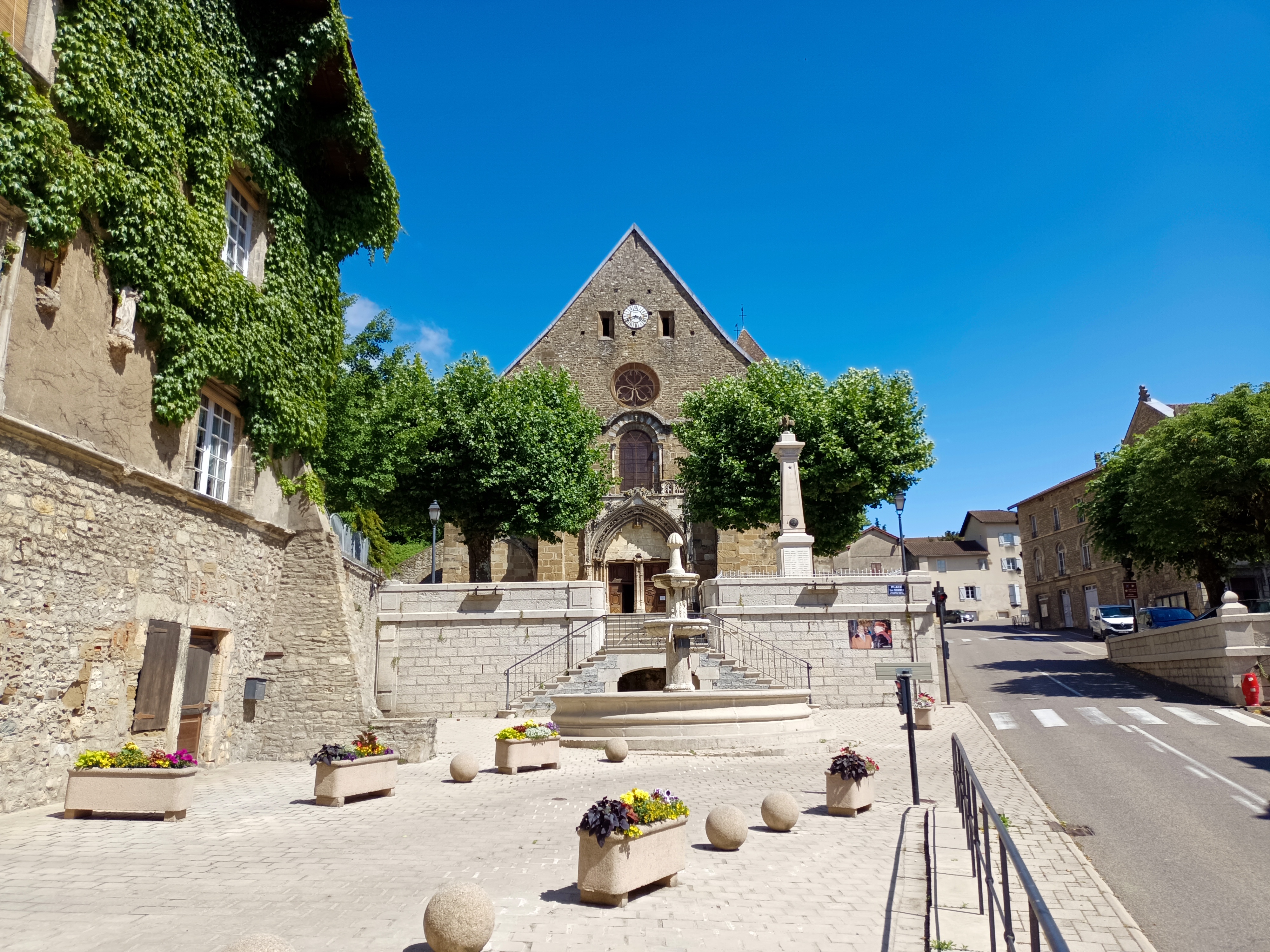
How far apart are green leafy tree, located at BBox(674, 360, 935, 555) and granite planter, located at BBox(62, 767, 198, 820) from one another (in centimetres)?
1953

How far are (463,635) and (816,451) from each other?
12.5 meters

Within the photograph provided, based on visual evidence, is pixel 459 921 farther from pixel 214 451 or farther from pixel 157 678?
pixel 214 451

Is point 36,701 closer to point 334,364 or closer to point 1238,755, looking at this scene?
point 334,364

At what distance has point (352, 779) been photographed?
927 cm

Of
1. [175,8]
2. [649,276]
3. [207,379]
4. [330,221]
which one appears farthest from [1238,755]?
[649,276]

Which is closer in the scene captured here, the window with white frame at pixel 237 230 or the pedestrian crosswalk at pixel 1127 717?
the window with white frame at pixel 237 230

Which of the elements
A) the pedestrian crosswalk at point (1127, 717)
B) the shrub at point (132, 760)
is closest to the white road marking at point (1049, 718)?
the pedestrian crosswalk at point (1127, 717)

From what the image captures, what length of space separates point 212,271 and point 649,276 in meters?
24.3

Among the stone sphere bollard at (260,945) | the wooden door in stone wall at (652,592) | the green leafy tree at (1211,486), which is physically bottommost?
the stone sphere bollard at (260,945)

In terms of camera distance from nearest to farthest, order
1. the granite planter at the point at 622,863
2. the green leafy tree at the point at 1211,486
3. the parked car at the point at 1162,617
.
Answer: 1. the granite planter at the point at 622,863
2. the green leafy tree at the point at 1211,486
3. the parked car at the point at 1162,617

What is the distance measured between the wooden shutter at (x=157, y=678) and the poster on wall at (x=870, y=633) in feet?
48.3

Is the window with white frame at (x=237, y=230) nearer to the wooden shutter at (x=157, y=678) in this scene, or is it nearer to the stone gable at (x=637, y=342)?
the wooden shutter at (x=157, y=678)

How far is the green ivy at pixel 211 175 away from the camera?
30.2 ft

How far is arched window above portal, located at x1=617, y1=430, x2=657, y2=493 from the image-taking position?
106 ft
